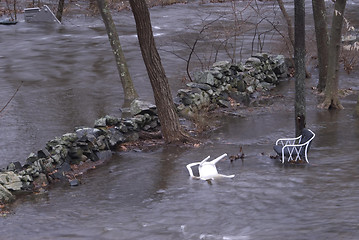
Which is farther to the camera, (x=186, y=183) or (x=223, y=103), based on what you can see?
(x=223, y=103)

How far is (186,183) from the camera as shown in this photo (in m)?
10.1

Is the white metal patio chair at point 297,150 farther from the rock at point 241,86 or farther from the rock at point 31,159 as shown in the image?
the rock at point 241,86

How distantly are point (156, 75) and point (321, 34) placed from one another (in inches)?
320

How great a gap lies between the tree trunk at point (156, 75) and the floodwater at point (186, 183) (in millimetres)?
447

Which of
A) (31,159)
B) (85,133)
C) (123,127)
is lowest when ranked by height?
(31,159)

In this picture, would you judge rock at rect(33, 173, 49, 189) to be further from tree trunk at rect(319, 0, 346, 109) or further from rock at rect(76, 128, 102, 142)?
tree trunk at rect(319, 0, 346, 109)

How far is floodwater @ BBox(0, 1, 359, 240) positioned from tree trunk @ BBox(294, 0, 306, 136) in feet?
3.01

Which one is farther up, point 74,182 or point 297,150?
point 297,150

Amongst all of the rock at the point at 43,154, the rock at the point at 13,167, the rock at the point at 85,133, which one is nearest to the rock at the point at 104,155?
the rock at the point at 85,133

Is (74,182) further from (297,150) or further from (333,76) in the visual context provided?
(333,76)

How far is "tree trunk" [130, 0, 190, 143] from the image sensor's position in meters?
12.1

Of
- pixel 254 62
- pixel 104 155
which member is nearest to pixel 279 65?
pixel 254 62

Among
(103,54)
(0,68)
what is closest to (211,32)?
(103,54)

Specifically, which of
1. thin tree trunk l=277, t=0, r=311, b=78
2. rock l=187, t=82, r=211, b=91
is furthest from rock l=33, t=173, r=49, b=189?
thin tree trunk l=277, t=0, r=311, b=78
